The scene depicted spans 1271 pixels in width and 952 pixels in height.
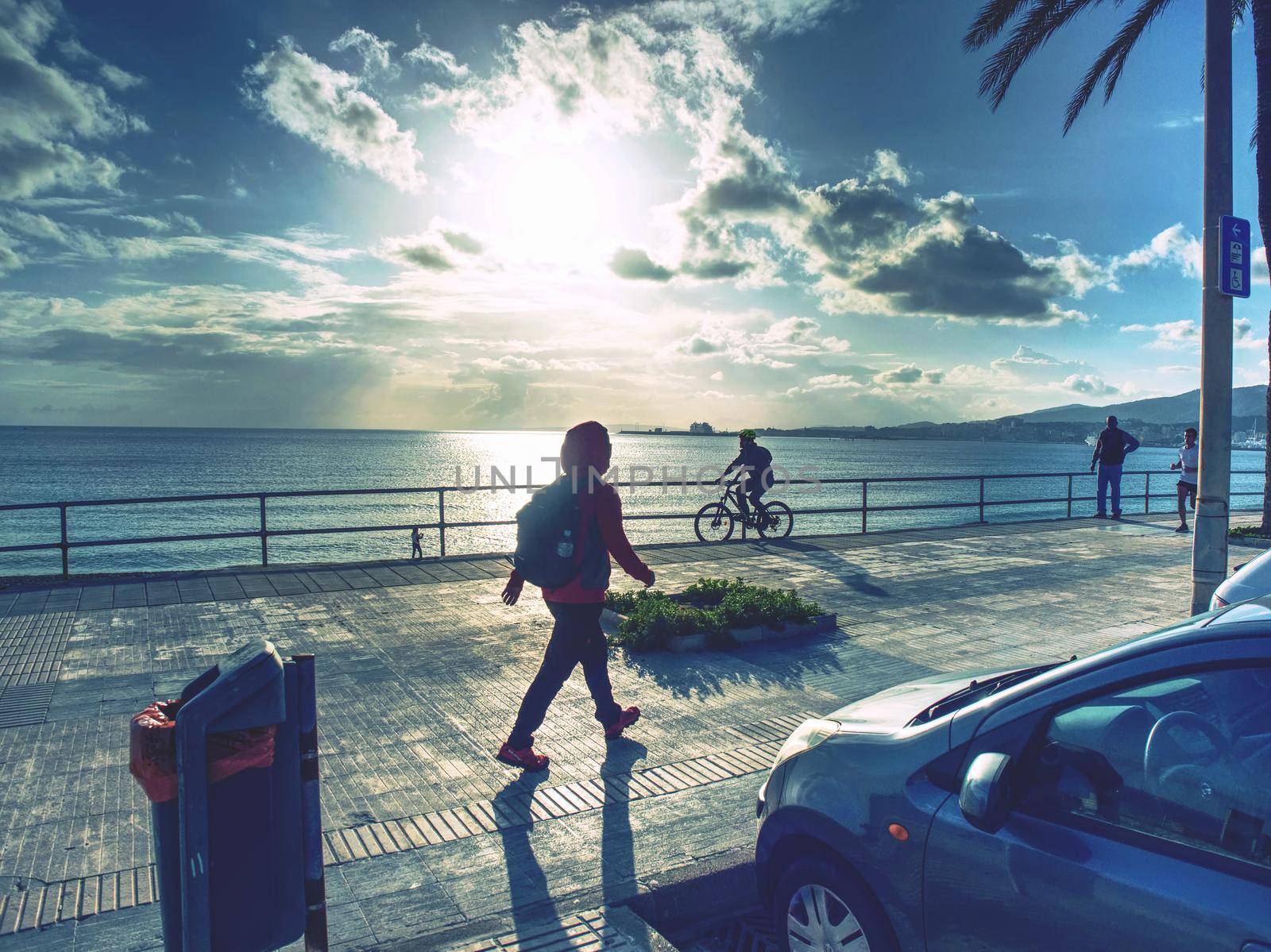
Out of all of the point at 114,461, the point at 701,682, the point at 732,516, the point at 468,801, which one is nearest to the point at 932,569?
the point at 732,516

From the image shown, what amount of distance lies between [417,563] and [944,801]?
10314 millimetres

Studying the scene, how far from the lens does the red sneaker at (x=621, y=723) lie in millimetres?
5301

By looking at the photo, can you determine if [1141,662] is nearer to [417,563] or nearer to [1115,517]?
[417,563]

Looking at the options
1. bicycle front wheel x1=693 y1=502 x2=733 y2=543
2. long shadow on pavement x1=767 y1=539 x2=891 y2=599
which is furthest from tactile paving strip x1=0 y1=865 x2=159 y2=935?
bicycle front wheel x1=693 y1=502 x2=733 y2=543

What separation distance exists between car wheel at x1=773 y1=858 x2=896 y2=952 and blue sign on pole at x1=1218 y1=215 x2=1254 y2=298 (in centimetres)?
533

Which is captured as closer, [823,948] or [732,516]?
[823,948]

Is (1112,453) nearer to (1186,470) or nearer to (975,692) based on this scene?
(1186,470)

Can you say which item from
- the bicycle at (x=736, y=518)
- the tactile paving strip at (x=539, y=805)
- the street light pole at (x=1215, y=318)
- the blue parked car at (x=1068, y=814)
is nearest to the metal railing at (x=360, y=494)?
the bicycle at (x=736, y=518)

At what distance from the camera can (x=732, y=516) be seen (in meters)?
15.9

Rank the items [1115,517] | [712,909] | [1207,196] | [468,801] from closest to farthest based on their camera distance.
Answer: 1. [712,909]
2. [468,801]
3. [1207,196]
4. [1115,517]

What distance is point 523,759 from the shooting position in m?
4.83

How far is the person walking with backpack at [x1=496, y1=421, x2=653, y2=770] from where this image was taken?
4.76 meters

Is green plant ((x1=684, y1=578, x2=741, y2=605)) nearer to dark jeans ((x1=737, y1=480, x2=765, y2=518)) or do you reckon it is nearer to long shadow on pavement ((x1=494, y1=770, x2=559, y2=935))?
long shadow on pavement ((x1=494, y1=770, x2=559, y2=935))

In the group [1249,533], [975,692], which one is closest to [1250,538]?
[1249,533]
